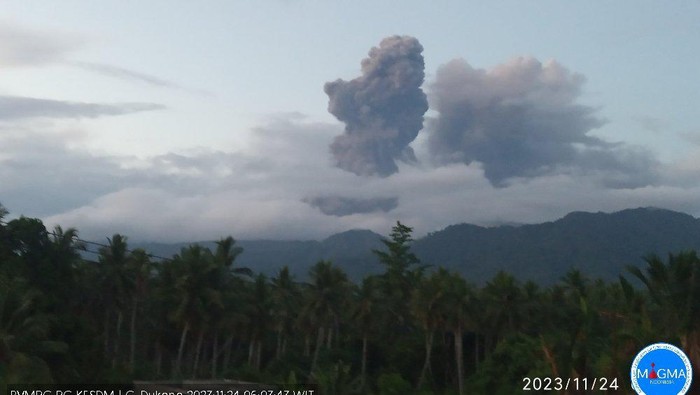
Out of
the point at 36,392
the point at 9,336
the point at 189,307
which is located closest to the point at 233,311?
the point at 189,307

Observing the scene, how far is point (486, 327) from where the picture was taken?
86000 millimetres

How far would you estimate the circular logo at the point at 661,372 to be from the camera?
80.5 feet

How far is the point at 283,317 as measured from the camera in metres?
91.1

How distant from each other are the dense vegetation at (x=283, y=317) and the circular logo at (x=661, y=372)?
105 ft

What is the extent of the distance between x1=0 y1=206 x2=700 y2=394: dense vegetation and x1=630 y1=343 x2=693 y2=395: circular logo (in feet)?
105

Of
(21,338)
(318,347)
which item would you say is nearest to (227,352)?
(318,347)

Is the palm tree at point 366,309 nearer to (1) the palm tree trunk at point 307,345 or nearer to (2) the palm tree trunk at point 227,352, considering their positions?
(1) the palm tree trunk at point 307,345

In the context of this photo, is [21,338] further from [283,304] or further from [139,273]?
[283,304]

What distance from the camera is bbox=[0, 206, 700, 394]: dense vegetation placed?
7194cm

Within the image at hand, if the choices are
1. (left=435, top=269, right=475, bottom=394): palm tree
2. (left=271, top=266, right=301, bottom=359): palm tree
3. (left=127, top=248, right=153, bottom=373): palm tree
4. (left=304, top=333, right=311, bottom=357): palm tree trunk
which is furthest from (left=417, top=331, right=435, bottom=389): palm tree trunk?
(left=127, top=248, right=153, bottom=373): palm tree

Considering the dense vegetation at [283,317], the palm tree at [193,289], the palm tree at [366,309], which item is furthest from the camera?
the palm tree at [366,309]

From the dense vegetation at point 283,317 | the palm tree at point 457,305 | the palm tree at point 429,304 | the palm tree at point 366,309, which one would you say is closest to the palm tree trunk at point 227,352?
the dense vegetation at point 283,317

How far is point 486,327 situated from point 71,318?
39.8 metres

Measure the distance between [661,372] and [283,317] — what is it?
68.6m
